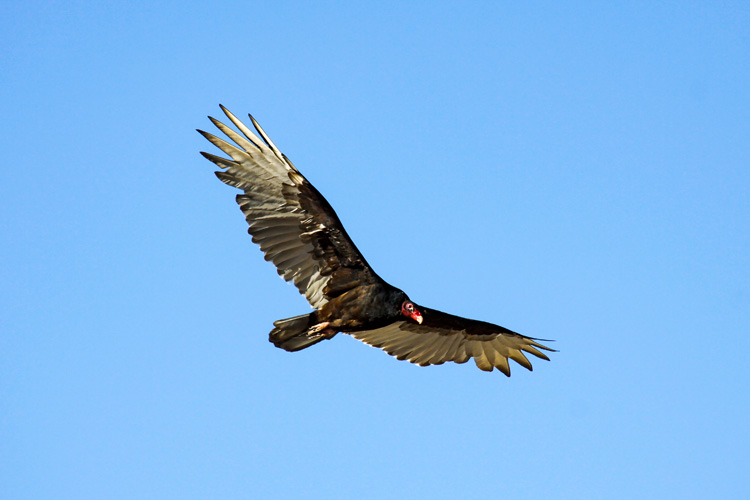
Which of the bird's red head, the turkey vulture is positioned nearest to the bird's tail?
the turkey vulture

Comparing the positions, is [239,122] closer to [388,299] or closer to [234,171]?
[234,171]

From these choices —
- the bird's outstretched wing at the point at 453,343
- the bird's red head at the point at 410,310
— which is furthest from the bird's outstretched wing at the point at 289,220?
the bird's outstretched wing at the point at 453,343

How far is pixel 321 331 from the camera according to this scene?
303 inches

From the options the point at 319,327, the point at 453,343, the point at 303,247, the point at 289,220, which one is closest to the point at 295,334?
the point at 319,327

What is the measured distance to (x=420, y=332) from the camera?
29.8 ft

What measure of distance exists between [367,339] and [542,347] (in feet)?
6.20

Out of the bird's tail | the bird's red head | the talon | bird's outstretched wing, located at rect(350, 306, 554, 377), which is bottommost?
the bird's tail

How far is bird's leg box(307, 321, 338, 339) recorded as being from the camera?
7660 millimetres

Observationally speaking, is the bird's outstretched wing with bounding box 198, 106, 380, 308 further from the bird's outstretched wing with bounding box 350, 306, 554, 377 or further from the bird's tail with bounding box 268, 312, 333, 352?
the bird's outstretched wing with bounding box 350, 306, 554, 377

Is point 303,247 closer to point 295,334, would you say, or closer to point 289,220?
point 289,220

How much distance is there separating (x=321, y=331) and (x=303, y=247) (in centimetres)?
80

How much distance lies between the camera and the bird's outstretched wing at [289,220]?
24.1 ft

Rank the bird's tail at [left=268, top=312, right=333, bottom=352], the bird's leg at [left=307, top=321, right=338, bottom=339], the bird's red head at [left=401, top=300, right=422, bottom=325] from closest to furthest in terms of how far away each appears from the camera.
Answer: the bird's tail at [left=268, top=312, right=333, bottom=352]
the bird's leg at [left=307, top=321, right=338, bottom=339]
the bird's red head at [left=401, top=300, right=422, bottom=325]

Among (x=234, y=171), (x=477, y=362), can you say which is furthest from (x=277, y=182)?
(x=477, y=362)
